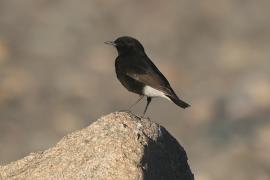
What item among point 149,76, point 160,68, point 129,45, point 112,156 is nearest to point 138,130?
point 112,156

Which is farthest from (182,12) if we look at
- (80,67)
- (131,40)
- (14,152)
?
(131,40)

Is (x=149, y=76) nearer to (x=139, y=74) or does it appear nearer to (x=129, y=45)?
(x=139, y=74)

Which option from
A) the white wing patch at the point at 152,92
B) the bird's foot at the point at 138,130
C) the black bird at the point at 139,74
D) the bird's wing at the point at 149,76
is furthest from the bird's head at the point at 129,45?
the bird's foot at the point at 138,130

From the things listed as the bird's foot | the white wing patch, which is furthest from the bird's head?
the bird's foot

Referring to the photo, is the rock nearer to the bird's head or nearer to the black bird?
the black bird

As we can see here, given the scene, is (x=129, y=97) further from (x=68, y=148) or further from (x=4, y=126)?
(x=68, y=148)

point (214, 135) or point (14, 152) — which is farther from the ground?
point (214, 135)
